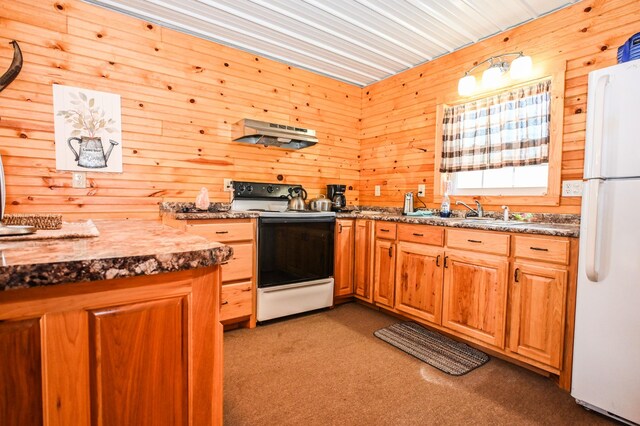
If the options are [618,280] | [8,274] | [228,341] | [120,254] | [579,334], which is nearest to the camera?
[8,274]

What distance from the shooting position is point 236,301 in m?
2.63

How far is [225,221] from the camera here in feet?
8.39

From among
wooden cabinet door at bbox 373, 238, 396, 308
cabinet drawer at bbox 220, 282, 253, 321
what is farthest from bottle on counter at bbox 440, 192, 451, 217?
cabinet drawer at bbox 220, 282, 253, 321

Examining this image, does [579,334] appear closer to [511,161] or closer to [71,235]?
[511,161]

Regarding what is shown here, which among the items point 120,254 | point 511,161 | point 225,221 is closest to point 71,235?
point 120,254

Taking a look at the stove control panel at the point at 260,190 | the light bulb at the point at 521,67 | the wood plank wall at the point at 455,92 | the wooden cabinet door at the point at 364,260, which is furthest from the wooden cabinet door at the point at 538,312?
the stove control panel at the point at 260,190

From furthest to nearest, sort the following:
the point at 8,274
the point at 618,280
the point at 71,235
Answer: the point at 618,280 < the point at 71,235 < the point at 8,274

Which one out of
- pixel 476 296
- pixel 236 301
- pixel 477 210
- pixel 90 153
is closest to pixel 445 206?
pixel 477 210

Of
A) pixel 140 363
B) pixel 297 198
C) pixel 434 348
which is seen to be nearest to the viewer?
pixel 140 363

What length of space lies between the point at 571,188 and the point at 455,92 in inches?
54.6

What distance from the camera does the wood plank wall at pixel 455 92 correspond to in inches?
87.4

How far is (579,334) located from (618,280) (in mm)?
367

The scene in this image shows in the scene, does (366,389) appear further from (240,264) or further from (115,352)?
(115,352)

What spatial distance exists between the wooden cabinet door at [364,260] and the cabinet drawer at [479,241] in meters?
0.90
